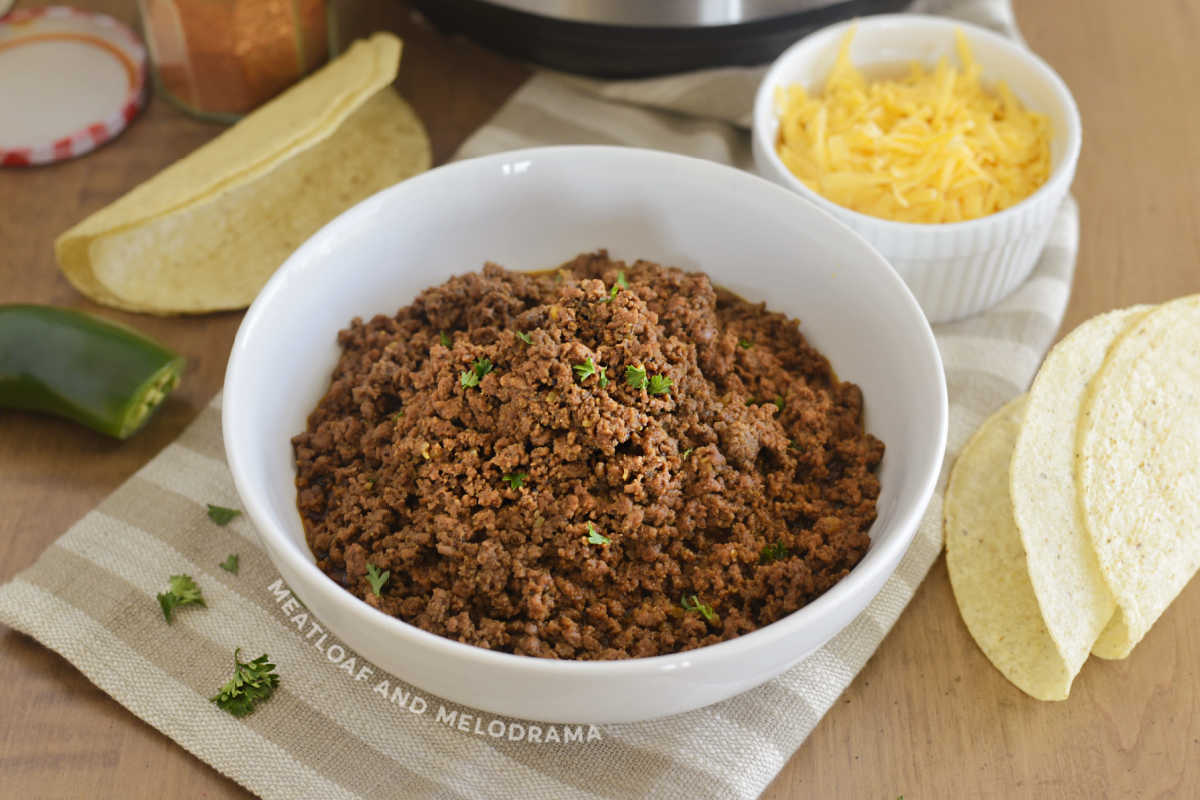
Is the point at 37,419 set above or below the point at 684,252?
below

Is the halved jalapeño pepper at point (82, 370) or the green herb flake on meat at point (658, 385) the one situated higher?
the green herb flake on meat at point (658, 385)

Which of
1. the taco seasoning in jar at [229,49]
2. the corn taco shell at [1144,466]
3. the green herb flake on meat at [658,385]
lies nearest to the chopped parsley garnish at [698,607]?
the green herb flake on meat at [658,385]

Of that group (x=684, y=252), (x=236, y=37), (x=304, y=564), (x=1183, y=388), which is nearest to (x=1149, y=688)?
(x=1183, y=388)

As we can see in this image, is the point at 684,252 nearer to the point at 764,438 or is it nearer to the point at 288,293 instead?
the point at 764,438

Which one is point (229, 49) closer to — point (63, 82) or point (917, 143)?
point (63, 82)

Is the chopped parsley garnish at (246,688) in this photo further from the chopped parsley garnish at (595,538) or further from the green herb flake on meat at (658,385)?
the green herb flake on meat at (658,385)

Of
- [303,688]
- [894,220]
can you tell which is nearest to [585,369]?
[303,688]
